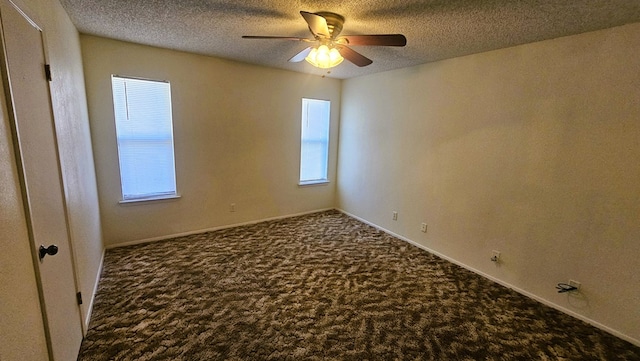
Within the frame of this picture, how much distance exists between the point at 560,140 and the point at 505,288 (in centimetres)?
154

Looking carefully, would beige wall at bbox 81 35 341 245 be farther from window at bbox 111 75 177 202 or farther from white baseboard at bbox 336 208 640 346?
white baseboard at bbox 336 208 640 346

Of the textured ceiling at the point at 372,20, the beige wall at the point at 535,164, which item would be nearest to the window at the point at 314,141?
the beige wall at the point at 535,164

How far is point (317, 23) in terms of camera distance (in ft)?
6.06

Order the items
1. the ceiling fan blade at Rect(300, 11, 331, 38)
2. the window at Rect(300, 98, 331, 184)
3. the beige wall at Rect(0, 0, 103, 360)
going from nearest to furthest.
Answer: the beige wall at Rect(0, 0, 103, 360)
the ceiling fan blade at Rect(300, 11, 331, 38)
the window at Rect(300, 98, 331, 184)

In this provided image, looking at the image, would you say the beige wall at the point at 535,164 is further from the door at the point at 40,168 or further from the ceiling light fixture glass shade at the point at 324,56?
the door at the point at 40,168

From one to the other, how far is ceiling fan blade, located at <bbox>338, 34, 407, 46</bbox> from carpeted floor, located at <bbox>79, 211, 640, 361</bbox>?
2196 mm

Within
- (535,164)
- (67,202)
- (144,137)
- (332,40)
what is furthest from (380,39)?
(144,137)

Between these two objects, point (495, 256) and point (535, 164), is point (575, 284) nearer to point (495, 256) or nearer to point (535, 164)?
point (495, 256)

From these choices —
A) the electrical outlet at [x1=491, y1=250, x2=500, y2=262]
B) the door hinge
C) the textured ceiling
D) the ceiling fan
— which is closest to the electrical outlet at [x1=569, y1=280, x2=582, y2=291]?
the electrical outlet at [x1=491, y1=250, x2=500, y2=262]

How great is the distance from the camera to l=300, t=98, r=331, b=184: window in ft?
15.1

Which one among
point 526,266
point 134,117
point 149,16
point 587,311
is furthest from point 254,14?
point 587,311

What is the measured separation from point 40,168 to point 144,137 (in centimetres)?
210

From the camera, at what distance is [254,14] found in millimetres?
2143

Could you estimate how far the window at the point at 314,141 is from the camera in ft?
15.1
